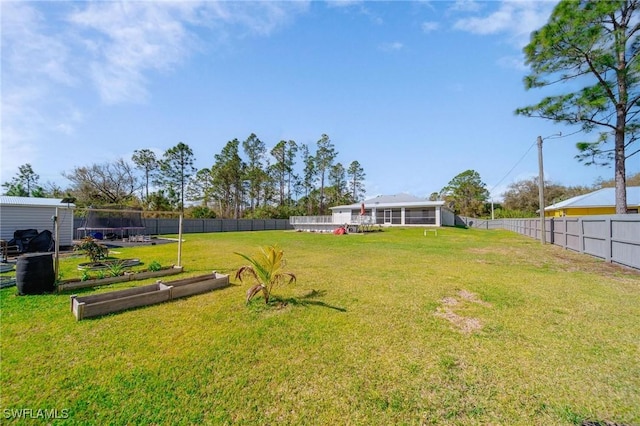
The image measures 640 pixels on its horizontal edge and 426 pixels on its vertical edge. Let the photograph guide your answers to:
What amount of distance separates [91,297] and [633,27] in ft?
58.4

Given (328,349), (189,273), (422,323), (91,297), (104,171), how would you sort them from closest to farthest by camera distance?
1. (328,349)
2. (422,323)
3. (91,297)
4. (189,273)
5. (104,171)

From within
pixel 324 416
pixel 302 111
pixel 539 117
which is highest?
pixel 302 111

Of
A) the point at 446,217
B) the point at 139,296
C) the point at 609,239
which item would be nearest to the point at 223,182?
the point at 446,217

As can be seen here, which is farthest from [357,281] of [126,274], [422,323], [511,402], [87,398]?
[126,274]

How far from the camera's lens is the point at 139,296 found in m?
4.25

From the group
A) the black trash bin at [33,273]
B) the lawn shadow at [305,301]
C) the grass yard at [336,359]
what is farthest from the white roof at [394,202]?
the black trash bin at [33,273]

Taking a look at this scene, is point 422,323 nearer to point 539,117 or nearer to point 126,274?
point 126,274

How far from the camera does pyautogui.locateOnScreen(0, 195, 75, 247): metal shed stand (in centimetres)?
1123

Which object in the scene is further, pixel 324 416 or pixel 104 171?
pixel 104 171

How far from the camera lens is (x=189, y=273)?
21.5 ft

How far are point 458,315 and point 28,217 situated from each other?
17.2 metres

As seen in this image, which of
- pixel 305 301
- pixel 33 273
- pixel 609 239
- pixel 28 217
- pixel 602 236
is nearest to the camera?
pixel 305 301

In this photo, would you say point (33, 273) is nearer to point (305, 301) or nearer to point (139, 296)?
point (139, 296)

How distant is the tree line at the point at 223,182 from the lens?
89.6 feet
